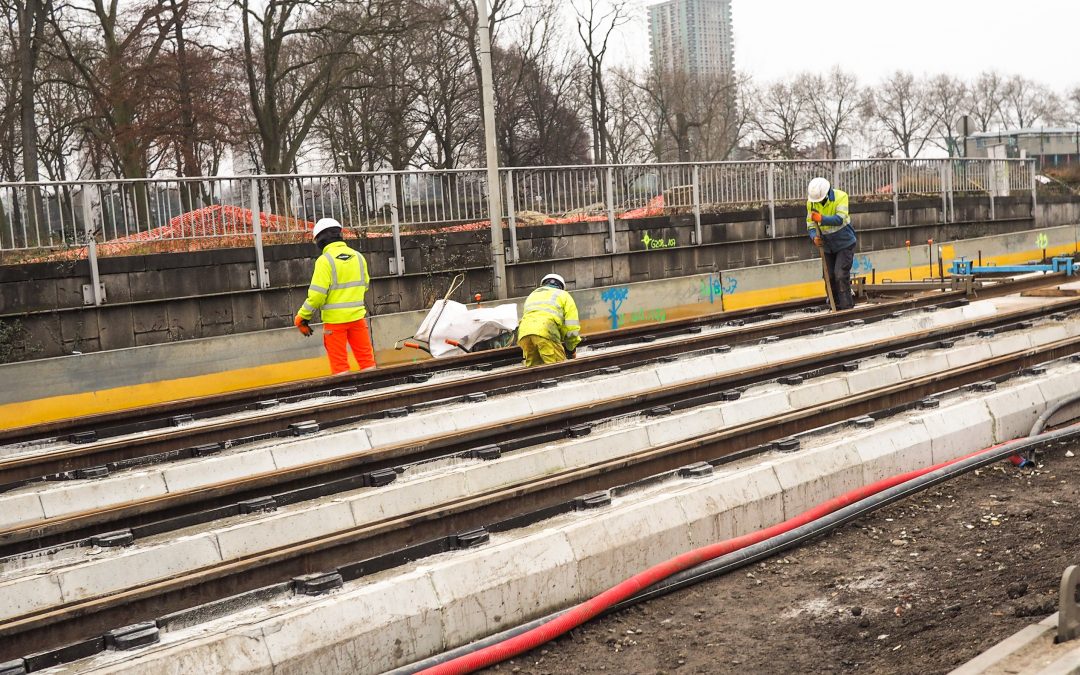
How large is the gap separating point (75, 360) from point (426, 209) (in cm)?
628

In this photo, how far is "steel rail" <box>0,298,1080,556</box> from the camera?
6531mm

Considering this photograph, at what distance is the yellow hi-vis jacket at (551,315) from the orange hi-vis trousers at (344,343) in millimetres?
1757

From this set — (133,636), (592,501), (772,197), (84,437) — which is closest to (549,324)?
(84,437)

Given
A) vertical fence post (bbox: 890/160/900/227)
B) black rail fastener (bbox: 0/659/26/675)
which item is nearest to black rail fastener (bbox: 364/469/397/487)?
black rail fastener (bbox: 0/659/26/675)

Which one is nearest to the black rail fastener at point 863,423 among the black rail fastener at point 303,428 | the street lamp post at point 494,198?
the black rail fastener at point 303,428

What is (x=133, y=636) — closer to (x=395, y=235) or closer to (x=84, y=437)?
(x=84, y=437)

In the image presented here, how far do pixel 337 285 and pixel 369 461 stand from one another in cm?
426

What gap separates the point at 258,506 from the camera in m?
6.84

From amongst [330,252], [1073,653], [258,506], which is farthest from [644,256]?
[1073,653]

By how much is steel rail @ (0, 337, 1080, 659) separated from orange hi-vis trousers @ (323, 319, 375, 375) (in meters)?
5.20

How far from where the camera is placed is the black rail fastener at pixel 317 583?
5367mm

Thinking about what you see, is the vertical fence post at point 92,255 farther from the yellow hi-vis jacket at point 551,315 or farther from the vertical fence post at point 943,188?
the vertical fence post at point 943,188

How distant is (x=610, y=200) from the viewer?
19.9 m

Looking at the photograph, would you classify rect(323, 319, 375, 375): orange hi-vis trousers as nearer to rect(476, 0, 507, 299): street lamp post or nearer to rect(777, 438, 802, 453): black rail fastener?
rect(476, 0, 507, 299): street lamp post
